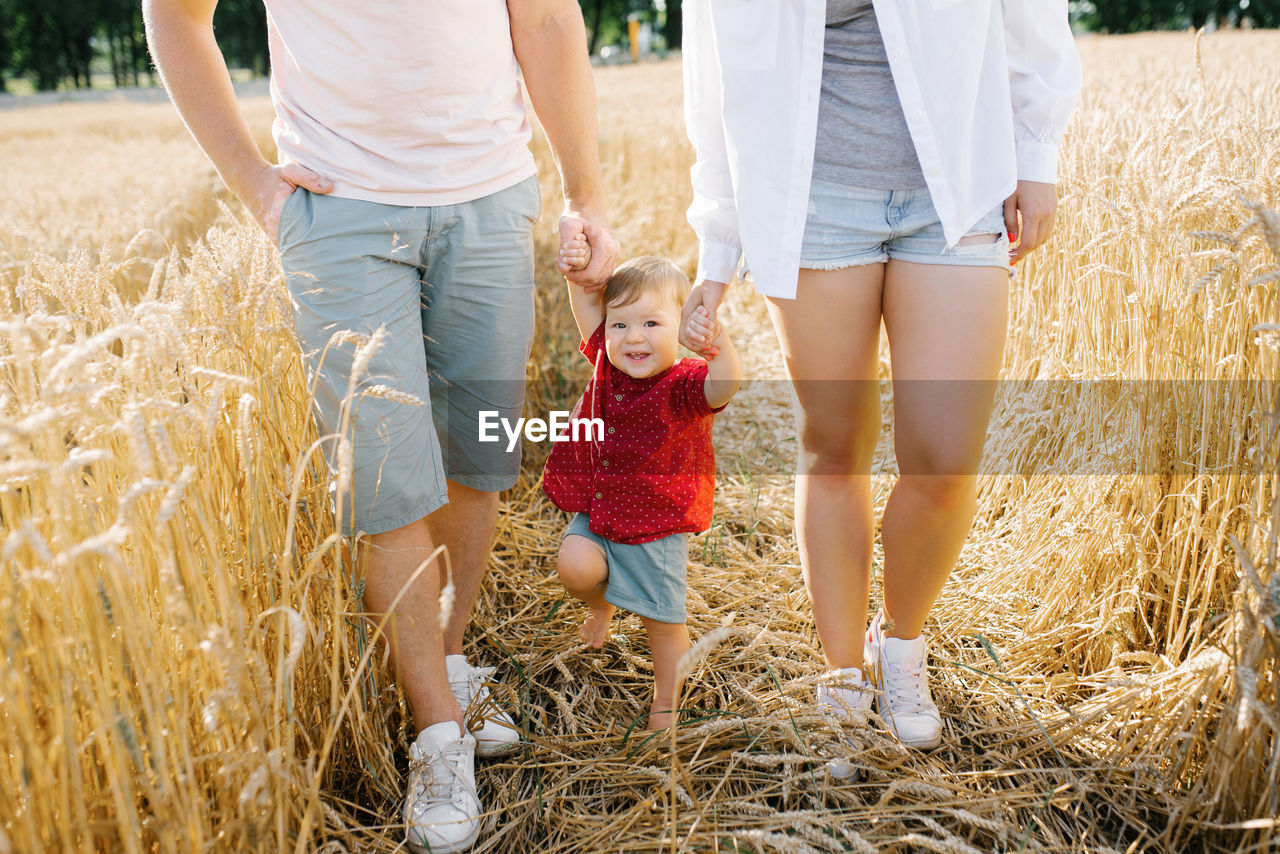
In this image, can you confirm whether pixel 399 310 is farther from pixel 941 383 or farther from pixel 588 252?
pixel 941 383

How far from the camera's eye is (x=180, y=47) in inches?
67.9

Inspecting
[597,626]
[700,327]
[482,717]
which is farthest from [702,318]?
[482,717]

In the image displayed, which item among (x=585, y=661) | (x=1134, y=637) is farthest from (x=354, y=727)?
(x=1134, y=637)

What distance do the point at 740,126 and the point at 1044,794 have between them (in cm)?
133

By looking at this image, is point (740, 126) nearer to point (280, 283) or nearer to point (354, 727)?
point (280, 283)

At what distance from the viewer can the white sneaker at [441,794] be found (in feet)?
5.11

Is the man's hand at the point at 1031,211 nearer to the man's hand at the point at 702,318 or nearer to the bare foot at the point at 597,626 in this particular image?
the man's hand at the point at 702,318

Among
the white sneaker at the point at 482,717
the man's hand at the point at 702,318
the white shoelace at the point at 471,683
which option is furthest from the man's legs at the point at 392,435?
the man's hand at the point at 702,318

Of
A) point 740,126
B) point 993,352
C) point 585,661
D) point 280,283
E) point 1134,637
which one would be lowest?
point 585,661

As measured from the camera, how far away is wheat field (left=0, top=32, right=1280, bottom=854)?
44.7 inches

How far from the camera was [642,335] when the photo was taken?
5.87 feet

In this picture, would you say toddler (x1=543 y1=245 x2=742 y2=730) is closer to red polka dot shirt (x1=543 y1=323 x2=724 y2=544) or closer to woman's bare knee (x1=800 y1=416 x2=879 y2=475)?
red polka dot shirt (x1=543 y1=323 x2=724 y2=544)

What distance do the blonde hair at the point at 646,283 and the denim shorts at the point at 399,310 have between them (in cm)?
20

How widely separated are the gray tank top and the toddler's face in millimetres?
447
